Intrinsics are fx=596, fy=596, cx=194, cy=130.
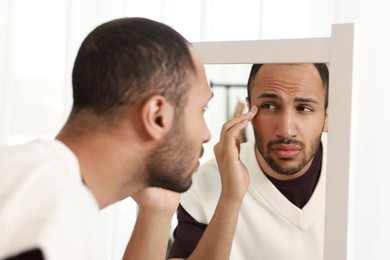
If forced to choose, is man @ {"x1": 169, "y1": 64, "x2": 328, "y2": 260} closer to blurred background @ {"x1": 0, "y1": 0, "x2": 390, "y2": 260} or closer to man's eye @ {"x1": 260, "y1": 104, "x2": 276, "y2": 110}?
man's eye @ {"x1": 260, "y1": 104, "x2": 276, "y2": 110}

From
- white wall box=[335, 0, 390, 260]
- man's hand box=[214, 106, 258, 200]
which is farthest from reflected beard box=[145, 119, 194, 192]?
white wall box=[335, 0, 390, 260]

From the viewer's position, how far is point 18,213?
635 mm

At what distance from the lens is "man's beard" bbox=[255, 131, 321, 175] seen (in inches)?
40.7

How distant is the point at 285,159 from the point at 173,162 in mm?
240

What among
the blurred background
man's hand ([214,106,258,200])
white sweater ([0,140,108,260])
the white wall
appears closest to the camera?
white sweater ([0,140,108,260])

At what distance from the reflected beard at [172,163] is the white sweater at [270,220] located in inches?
6.3

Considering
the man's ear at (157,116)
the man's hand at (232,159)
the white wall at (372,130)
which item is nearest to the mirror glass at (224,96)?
the man's hand at (232,159)

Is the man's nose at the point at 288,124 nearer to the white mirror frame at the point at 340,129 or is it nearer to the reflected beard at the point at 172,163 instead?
the white mirror frame at the point at 340,129

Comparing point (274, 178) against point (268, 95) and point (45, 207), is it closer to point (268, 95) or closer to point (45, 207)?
point (268, 95)

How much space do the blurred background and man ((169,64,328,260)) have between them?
0.59 meters

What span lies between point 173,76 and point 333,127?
296mm

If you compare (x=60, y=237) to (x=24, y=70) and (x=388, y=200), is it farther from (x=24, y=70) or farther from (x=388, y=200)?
(x=388, y=200)

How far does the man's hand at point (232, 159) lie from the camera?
1074mm

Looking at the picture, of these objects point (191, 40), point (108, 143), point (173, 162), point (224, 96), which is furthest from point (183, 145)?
point (191, 40)
